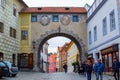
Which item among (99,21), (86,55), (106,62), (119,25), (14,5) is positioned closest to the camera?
(119,25)

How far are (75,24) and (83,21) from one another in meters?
1.29

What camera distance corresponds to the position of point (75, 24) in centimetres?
4288

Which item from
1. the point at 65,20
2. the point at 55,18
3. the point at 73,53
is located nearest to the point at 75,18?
the point at 65,20

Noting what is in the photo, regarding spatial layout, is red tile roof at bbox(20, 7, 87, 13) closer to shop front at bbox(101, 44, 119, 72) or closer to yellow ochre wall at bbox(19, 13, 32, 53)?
yellow ochre wall at bbox(19, 13, 32, 53)

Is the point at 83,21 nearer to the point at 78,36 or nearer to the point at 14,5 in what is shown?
the point at 78,36

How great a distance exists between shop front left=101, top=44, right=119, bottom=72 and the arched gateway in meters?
11.8

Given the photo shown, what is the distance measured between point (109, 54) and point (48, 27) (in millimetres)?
16307

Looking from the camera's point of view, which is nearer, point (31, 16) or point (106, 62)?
point (106, 62)

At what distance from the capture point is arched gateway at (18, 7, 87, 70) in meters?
42.2

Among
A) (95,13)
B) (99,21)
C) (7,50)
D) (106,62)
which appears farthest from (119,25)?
(7,50)

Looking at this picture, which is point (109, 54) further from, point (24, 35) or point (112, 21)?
point (24, 35)

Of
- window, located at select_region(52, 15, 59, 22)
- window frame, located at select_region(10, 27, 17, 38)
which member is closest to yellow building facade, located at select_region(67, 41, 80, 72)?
window, located at select_region(52, 15, 59, 22)

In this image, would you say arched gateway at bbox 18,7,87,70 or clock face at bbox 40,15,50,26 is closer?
arched gateway at bbox 18,7,87,70

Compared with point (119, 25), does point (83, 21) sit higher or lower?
higher
